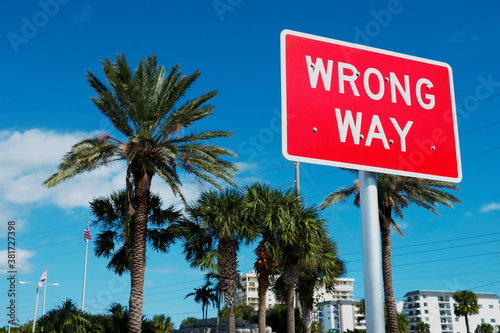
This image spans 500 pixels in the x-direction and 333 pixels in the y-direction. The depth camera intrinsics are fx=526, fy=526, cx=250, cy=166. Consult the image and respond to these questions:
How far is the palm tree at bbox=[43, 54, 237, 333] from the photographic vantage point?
21.8 m

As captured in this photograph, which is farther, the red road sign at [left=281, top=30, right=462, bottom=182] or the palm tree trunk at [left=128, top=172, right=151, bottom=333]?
the palm tree trunk at [left=128, top=172, right=151, bottom=333]

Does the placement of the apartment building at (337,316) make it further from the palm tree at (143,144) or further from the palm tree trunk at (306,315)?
the palm tree at (143,144)

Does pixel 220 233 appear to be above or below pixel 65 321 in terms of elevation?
above

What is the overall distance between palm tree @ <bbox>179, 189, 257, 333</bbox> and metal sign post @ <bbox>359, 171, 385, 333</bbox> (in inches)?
831

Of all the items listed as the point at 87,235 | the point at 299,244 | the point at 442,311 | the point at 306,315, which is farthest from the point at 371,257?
the point at 442,311

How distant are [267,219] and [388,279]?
9.23 meters

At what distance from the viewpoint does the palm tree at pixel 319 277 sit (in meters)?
27.2

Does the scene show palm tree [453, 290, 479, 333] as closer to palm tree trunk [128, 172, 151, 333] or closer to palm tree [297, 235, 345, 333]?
palm tree [297, 235, 345, 333]

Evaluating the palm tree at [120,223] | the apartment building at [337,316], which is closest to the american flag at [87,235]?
the palm tree at [120,223]

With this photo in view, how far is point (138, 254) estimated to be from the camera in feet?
73.8

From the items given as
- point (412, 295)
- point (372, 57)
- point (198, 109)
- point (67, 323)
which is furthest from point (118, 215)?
point (412, 295)

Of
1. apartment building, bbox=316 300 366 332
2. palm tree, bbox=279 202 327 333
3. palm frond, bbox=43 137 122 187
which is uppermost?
palm frond, bbox=43 137 122 187

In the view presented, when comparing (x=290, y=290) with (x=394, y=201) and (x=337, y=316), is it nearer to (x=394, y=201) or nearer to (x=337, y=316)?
(x=394, y=201)

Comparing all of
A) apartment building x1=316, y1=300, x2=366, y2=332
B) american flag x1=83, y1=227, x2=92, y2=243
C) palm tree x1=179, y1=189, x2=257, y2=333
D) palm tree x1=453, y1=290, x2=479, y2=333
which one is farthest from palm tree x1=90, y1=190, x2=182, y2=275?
apartment building x1=316, y1=300, x2=366, y2=332
